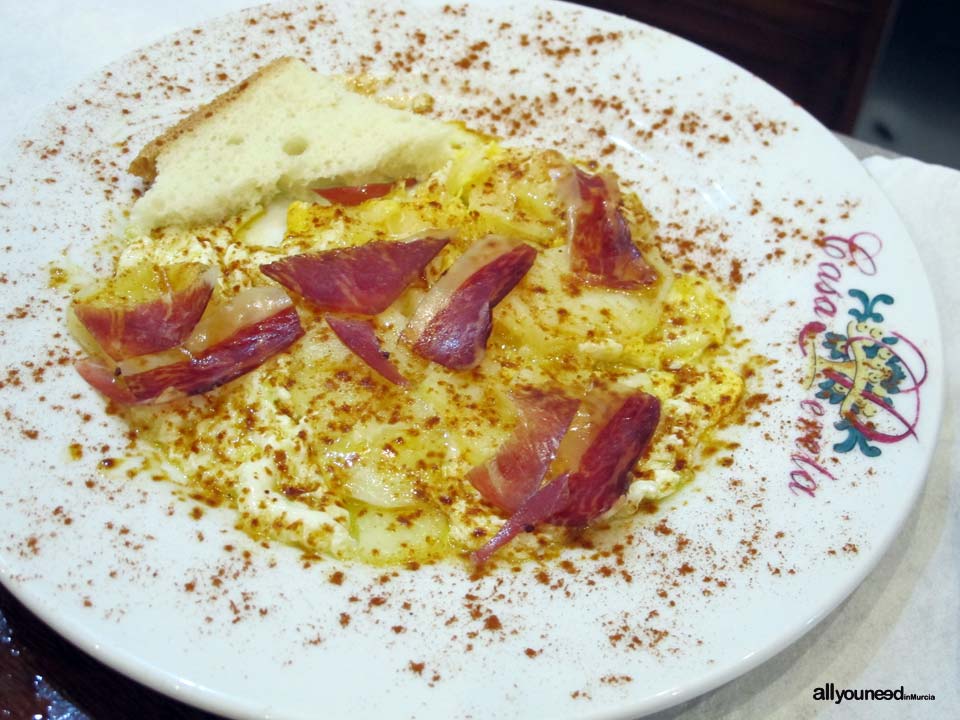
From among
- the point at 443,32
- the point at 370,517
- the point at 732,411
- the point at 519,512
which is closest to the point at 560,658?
the point at 519,512

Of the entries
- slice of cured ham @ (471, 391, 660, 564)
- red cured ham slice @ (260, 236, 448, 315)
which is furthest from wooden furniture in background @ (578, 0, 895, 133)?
slice of cured ham @ (471, 391, 660, 564)

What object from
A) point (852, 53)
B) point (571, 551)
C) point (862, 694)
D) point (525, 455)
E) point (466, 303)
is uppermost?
point (852, 53)

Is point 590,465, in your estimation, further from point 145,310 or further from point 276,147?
point 276,147

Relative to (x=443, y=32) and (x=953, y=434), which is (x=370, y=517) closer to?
(x=953, y=434)

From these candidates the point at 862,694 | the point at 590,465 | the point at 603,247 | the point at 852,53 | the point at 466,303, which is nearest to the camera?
the point at 862,694

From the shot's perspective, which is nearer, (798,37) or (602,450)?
A: (602,450)

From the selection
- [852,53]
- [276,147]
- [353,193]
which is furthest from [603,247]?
[852,53]

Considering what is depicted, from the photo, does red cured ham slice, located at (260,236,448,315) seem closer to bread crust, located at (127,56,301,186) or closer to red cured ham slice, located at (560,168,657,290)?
red cured ham slice, located at (560,168,657,290)

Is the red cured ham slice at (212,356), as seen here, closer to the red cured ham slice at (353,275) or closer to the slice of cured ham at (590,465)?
the red cured ham slice at (353,275)
